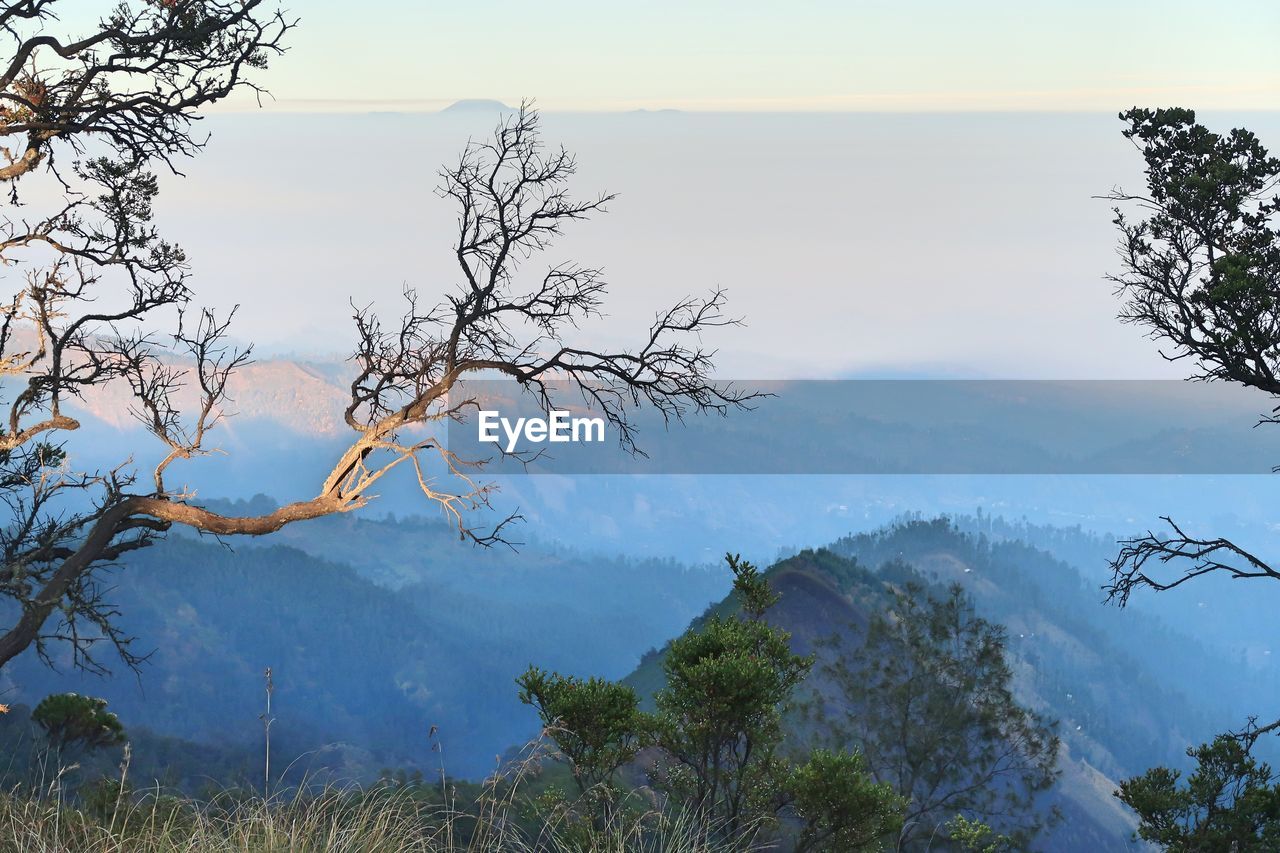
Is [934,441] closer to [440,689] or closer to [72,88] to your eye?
[440,689]

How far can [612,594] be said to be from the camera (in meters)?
81.2

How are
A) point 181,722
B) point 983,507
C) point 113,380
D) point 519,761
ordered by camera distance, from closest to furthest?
point 519,761 → point 113,380 → point 181,722 → point 983,507

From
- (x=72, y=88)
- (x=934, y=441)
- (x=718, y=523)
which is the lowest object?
(x=718, y=523)

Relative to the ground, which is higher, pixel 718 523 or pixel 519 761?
pixel 519 761

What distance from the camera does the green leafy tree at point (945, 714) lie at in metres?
25.5

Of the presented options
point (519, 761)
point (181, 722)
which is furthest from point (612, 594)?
point (519, 761)

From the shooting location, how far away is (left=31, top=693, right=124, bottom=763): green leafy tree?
1694 cm

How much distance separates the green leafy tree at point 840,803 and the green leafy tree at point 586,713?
1.67 metres

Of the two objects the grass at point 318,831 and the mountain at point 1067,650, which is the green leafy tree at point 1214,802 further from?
the mountain at point 1067,650

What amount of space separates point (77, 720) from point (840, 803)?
1130cm

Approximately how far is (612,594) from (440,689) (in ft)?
50.8
